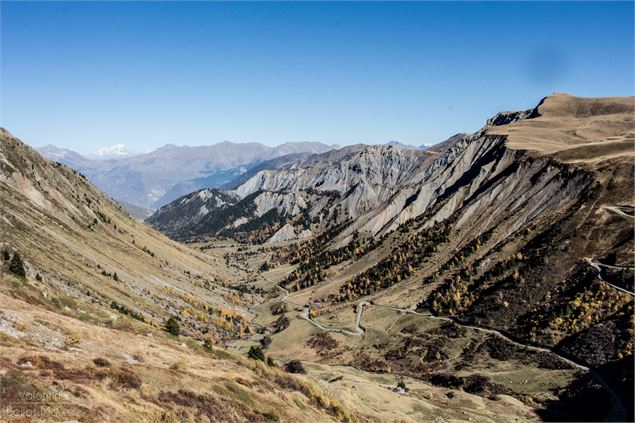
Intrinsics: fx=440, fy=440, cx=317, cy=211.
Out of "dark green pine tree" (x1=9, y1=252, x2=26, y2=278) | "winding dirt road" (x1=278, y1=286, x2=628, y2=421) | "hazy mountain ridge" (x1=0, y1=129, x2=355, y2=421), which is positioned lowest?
"winding dirt road" (x1=278, y1=286, x2=628, y2=421)

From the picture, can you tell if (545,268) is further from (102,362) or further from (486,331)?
(102,362)

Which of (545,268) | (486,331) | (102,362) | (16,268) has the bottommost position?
(486,331)

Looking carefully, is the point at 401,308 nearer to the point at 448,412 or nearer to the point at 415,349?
the point at 415,349

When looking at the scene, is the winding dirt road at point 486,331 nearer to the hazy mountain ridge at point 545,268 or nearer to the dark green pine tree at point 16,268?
the hazy mountain ridge at point 545,268

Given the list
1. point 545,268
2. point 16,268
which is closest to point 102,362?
point 16,268

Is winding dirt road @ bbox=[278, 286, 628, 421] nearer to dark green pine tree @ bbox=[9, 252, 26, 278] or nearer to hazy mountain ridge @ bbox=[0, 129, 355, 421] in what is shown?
hazy mountain ridge @ bbox=[0, 129, 355, 421]

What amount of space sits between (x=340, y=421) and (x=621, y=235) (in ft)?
338

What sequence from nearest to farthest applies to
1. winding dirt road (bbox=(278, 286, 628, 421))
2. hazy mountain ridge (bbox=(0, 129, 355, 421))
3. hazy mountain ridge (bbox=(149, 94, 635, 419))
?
1. hazy mountain ridge (bbox=(0, 129, 355, 421))
2. winding dirt road (bbox=(278, 286, 628, 421))
3. hazy mountain ridge (bbox=(149, 94, 635, 419))

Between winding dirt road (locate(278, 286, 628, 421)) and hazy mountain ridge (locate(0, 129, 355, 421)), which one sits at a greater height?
hazy mountain ridge (locate(0, 129, 355, 421))

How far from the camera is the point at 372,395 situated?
7719 cm

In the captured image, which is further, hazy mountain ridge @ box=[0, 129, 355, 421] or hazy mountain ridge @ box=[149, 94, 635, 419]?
hazy mountain ridge @ box=[149, 94, 635, 419]

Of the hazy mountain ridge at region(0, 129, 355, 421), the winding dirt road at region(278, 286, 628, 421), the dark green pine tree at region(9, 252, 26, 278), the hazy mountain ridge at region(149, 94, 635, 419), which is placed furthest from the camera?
the hazy mountain ridge at region(149, 94, 635, 419)

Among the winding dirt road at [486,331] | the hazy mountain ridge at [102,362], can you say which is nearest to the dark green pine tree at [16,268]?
the hazy mountain ridge at [102,362]

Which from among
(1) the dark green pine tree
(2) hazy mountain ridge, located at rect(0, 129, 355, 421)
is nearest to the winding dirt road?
(2) hazy mountain ridge, located at rect(0, 129, 355, 421)
